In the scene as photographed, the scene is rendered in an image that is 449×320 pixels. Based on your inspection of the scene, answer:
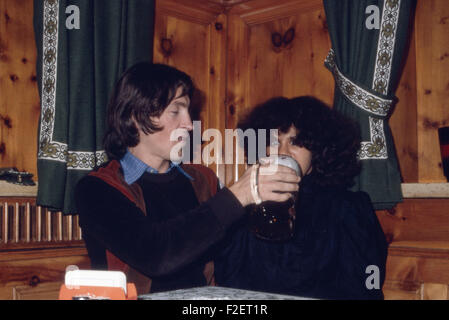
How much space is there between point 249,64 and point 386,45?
0.82m

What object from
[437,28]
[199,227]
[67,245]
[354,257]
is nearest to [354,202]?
[354,257]

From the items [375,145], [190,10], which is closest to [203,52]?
[190,10]

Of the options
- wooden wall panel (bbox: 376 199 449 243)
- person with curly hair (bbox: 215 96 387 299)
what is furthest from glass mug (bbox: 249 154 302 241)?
wooden wall panel (bbox: 376 199 449 243)

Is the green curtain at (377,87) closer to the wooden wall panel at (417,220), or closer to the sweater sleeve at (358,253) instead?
the wooden wall panel at (417,220)

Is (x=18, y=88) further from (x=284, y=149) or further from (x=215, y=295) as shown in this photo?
(x=215, y=295)

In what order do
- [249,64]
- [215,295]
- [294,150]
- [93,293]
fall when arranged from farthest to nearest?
[249,64], [294,150], [215,295], [93,293]

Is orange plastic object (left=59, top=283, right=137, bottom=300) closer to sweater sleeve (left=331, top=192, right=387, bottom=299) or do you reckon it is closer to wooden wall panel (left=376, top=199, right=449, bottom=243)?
sweater sleeve (left=331, top=192, right=387, bottom=299)

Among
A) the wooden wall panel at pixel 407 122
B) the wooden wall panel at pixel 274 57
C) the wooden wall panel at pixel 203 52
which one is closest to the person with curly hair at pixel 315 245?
the wooden wall panel at pixel 407 122

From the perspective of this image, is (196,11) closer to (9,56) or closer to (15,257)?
(9,56)

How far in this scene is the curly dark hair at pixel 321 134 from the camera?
1.52m

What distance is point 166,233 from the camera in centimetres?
98

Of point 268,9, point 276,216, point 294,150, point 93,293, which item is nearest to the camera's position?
point 93,293

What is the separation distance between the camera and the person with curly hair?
4.33 feet

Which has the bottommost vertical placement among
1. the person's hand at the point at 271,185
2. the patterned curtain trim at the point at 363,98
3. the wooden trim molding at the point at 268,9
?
the person's hand at the point at 271,185
